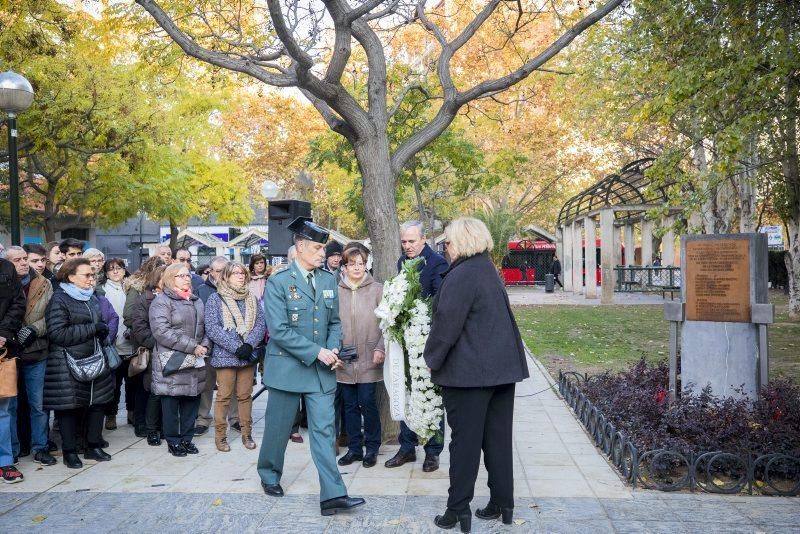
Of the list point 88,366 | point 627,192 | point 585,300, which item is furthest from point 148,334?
point 585,300

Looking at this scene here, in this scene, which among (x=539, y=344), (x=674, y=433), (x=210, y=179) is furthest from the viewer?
(x=210, y=179)

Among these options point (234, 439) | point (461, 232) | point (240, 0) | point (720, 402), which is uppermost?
point (240, 0)

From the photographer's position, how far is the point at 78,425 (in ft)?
24.4

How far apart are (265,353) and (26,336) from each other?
6.60 feet

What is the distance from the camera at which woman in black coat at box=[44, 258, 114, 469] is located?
22.9ft

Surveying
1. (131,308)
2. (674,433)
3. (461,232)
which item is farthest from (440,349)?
(131,308)

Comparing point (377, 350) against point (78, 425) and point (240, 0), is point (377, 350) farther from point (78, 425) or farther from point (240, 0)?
point (240, 0)

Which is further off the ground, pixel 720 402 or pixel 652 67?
pixel 652 67

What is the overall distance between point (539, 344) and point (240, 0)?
9.22 metres

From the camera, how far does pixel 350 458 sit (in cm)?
706

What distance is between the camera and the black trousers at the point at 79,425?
7.03 metres

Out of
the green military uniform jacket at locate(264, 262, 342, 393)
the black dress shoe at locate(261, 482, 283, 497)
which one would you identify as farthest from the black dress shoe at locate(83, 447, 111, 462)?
the green military uniform jacket at locate(264, 262, 342, 393)

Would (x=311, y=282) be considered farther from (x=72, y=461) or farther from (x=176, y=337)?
(x=72, y=461)

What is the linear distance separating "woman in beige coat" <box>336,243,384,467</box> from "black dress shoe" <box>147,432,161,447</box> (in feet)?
6.82
